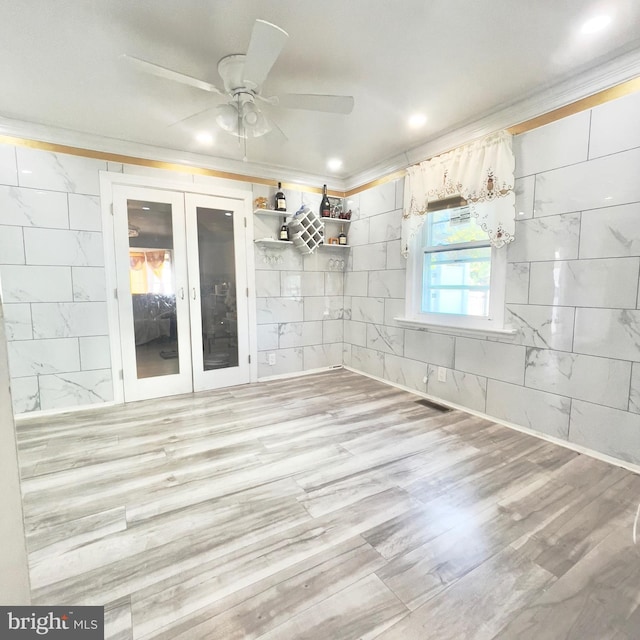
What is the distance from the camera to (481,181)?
259 cm

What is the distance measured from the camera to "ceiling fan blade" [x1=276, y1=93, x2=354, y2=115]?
1.86 m

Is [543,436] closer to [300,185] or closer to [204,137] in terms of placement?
[300,185]

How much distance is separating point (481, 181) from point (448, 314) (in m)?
1.16

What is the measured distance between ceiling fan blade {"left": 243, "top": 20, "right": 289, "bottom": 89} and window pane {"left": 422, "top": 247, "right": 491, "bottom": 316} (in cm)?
212

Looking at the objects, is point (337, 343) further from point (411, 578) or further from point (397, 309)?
point (411, 578)

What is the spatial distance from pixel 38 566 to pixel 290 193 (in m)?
3.68

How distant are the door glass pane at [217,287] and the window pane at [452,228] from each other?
2.11m

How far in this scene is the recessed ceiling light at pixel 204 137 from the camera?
9.30 feet

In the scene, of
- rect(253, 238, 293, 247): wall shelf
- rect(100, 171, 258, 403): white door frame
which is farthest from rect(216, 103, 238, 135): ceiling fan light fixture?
rect(253, 238, 293, 247): wall shelf

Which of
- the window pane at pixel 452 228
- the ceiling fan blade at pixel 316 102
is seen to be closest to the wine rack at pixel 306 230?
the window pane at pixel 452 228

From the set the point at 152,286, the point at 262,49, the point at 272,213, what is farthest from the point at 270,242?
the point at 262,49

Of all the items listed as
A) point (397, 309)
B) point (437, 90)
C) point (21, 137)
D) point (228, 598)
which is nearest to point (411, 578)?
point (228, 598)

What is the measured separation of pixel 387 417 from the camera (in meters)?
2.81

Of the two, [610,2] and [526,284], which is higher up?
[610,2]
